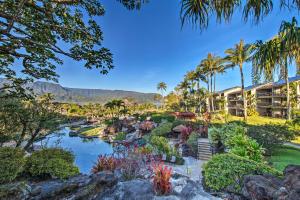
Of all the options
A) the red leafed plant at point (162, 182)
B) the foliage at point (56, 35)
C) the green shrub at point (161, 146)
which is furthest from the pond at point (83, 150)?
the green shrub at point (161, 146)

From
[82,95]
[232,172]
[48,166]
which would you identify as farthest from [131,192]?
[82,95]

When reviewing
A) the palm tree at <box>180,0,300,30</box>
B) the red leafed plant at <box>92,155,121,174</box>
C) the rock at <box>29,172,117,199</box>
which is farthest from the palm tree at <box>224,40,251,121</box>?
the palm tree at <box>180,0,300,30</box>

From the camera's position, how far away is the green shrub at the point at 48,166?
4.44m

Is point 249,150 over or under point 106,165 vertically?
over

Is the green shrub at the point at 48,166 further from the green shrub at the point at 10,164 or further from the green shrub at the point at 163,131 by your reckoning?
the green shrub at the point at 163,131

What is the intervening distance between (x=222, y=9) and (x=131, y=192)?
4.52m

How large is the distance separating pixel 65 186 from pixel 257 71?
189 inches

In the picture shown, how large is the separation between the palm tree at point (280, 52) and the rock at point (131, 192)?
12.9ft

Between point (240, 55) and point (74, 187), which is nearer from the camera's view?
point (74, 187)

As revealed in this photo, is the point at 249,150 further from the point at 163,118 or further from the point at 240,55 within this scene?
the point at 240,55

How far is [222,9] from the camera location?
1551mm

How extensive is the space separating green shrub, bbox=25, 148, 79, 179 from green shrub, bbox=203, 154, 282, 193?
413cm

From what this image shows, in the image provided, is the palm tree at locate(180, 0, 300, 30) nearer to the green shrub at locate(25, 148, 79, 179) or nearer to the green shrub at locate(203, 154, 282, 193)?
the green shrub at locate(203, 154, 282, 193)

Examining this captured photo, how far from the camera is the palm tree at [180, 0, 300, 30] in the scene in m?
1.41
